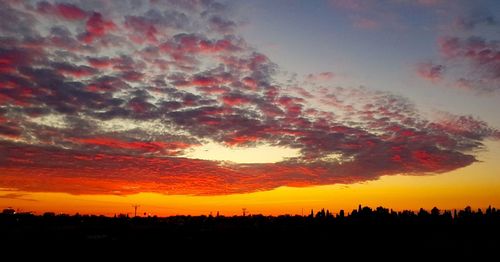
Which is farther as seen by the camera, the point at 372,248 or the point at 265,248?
the point at 372,248

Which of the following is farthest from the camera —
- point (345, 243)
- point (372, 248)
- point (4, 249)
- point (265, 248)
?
point (345, 243)

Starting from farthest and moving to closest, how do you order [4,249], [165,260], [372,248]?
[372,248], [4,249], [165,260]

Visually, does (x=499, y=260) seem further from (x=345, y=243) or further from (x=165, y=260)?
(x=165, y=260)

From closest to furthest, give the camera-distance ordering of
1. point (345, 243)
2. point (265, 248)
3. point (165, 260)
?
point (165, 260) < point (265, 248) < point (345, 243)

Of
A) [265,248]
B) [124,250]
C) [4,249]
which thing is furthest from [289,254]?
[4,249]

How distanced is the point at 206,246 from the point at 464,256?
80.6 m

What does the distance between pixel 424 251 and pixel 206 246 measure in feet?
239

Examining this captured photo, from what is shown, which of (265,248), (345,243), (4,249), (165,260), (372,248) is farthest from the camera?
(345,243)

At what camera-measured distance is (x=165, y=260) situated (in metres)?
118

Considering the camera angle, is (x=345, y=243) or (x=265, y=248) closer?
(x=265, y=248)

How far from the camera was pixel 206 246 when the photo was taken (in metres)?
152

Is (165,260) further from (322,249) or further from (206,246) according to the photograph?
(322,249)

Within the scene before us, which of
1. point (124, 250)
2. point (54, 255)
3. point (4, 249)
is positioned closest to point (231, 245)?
point (124, 250)

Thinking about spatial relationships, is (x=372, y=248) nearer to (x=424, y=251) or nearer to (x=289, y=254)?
(x=424, y=251)
